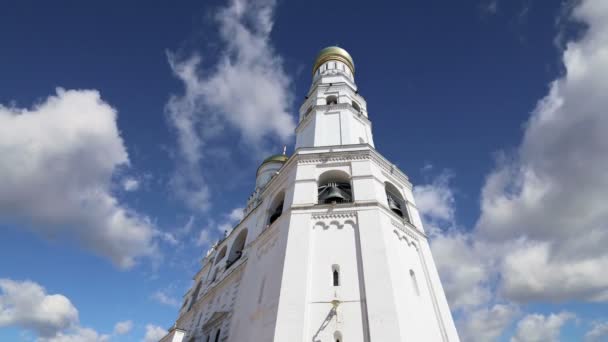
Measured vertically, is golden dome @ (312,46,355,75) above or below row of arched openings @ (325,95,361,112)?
above

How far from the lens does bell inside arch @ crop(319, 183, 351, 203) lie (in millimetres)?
16300

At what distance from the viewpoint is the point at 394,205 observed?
17.8 metres

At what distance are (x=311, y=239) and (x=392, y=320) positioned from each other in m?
4.56

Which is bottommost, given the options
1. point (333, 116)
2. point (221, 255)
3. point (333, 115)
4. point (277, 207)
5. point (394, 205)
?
point (394, 205)

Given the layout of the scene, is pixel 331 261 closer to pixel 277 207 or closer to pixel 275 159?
pixel 277 207

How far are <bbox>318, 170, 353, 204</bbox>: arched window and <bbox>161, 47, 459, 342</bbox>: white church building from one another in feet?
0.17

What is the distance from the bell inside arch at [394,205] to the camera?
17453mm

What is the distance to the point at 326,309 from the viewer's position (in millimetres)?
11930

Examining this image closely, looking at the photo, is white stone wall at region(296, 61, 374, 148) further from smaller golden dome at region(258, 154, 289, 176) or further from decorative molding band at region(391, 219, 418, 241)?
smaller golden dome at region(258, 154, 289, 176)

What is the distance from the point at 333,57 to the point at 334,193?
17.2 m

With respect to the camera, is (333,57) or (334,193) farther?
(333,57)

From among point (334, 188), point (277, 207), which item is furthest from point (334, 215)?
point (277, 207)

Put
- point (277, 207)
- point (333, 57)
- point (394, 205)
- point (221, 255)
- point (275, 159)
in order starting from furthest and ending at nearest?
point (275, 159)
point (333, 57)
point (221, 255)
point (277, 207)
point (394, 205)

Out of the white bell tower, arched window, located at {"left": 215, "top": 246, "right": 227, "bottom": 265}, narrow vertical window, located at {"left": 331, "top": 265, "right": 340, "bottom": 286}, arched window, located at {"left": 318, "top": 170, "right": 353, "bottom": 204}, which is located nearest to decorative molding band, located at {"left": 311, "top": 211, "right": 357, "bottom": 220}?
arched window, located at {"left": 318, "top": 170, "right": 353, "bottom": 204}
